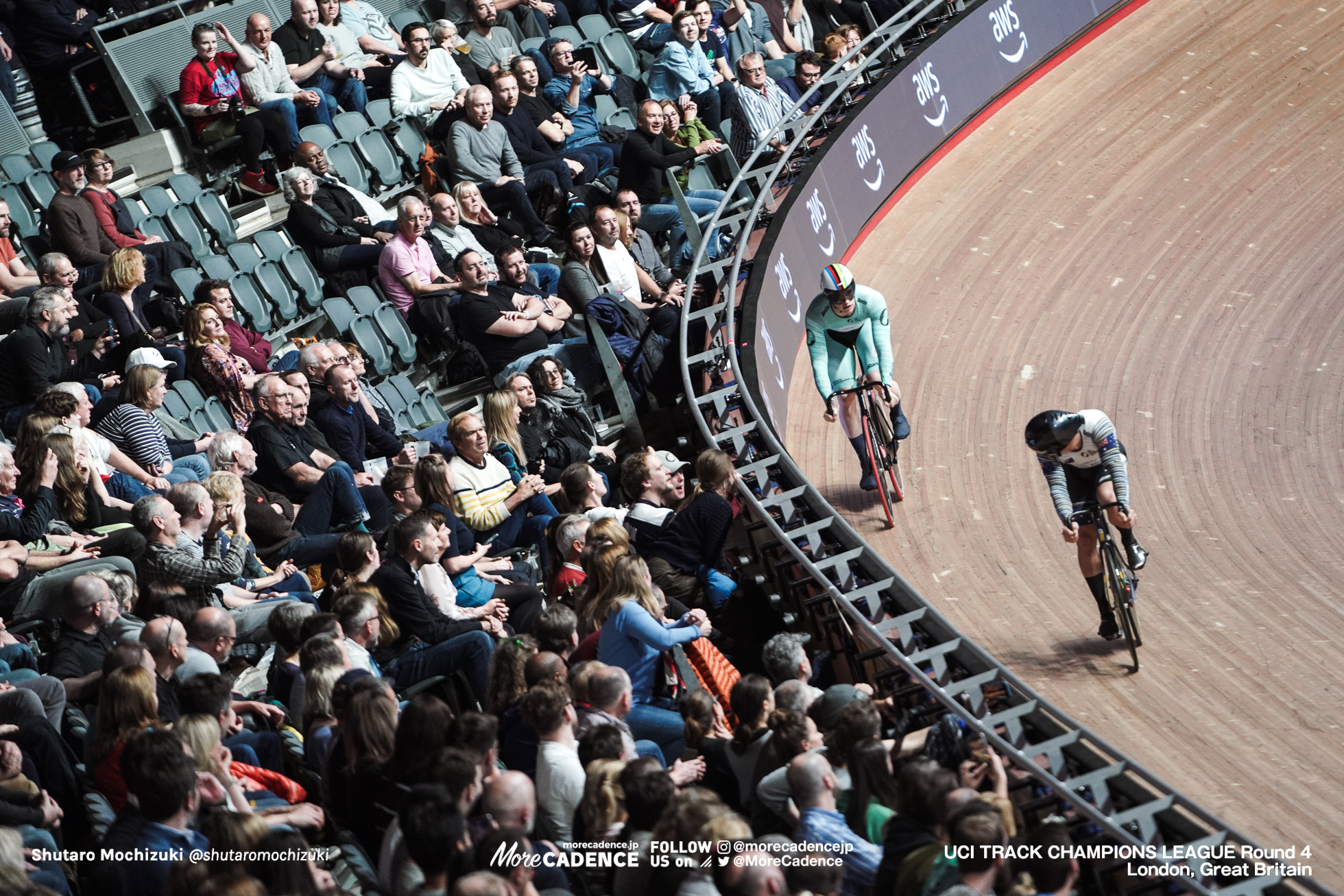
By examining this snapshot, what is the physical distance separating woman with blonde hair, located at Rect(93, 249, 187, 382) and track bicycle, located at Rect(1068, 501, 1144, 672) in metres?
5.28

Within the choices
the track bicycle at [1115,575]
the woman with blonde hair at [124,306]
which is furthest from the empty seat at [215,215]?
the track bicycle at [1115,575]

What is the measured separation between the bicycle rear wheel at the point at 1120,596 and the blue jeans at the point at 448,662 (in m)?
3.15

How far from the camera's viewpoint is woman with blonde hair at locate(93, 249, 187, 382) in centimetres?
847

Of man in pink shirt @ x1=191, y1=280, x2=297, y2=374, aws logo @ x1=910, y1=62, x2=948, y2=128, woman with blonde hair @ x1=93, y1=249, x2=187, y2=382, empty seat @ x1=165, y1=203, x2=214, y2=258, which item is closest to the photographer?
man in pink shirt @ x1=191, y1=280, x2=297, y2=374

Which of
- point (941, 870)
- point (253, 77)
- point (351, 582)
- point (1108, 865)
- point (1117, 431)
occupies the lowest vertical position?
point (1117, 431)

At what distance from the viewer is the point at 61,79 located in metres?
11.3

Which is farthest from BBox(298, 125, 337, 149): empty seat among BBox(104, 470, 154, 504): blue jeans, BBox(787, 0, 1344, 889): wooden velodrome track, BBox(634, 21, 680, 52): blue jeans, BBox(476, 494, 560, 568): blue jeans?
BBox(476, 494, 560, 568): blue jeans

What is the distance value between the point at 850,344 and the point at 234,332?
3795mm

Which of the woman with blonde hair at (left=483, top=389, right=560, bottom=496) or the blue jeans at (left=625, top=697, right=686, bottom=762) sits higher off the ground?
the woman with blonde hair at (left=483, top=389, right=560, bottom=496)

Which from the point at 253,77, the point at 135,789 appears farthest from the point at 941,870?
the point at 253,77

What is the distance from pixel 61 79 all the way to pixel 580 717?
28.3ft

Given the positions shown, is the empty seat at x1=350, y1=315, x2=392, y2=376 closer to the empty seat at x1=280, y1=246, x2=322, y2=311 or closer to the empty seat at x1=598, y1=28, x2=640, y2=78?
the empty seat at x1=280, y1=246, x2=322, y2=311

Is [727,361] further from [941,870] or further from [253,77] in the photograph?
[941,870]

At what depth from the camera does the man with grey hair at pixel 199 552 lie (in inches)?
245
